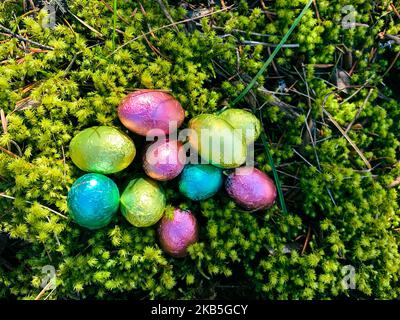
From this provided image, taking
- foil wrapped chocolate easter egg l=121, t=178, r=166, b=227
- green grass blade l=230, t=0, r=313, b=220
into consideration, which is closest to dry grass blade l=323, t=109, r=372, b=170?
green grass blade l=230, t=0, r=313, b=220

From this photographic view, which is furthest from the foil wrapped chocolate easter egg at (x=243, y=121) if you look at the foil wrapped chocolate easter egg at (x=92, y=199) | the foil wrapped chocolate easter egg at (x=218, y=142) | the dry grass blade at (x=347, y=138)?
the foil wrapped chocolate easter egg at (x=92, y=199)

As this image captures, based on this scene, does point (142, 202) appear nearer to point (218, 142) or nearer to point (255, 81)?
point (218, 142)

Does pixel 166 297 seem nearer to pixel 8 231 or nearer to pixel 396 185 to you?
pixel 8 231

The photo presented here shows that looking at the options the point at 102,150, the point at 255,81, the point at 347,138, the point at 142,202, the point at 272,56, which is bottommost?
the point at 142,202

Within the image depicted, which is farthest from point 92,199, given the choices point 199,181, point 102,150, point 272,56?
point 272,56

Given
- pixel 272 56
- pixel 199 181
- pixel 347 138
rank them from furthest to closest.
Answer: pixel 347 138, pixel 272 56, pixel 199 181
